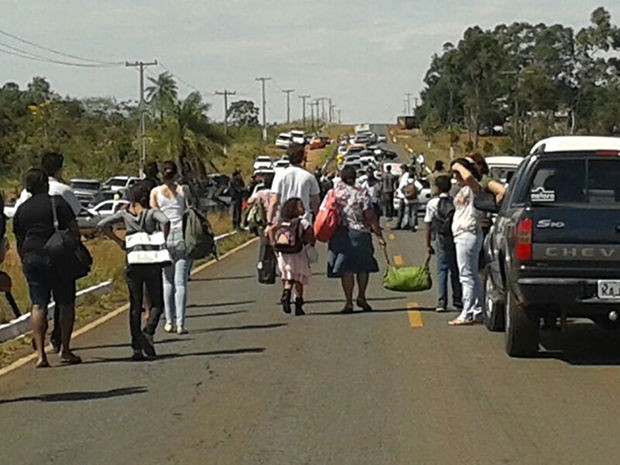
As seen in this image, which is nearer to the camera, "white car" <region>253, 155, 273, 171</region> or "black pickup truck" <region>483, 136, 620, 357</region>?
"black pickup truck" <region>483, 136, 620, 357</region>

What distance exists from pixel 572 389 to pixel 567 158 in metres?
2.50

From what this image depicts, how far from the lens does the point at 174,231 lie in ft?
45.6

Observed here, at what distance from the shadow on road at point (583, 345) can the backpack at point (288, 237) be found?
3227 millimetres

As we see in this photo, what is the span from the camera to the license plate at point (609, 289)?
440 inches

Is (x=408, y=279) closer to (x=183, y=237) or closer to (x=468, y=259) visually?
(x=468, y=259)

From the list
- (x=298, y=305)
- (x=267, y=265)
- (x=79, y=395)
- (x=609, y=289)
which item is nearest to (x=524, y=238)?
(x=609, y=289)

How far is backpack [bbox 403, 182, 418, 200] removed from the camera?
114ft

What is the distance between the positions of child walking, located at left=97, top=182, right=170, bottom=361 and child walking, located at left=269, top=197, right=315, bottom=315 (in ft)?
9.05

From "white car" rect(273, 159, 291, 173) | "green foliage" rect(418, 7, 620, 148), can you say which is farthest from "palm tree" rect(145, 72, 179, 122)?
"green foliage" rect(418, 7, 620, 148)

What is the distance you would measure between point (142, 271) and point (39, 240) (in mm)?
1082

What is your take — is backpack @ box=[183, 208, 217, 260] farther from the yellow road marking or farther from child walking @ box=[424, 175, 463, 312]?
child walking @ box=[424, 175, 463, 312]

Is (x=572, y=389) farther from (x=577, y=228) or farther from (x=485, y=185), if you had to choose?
(x=485, y=185)

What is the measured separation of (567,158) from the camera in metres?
12.0

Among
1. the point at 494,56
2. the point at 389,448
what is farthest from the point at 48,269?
the point at 494,56
